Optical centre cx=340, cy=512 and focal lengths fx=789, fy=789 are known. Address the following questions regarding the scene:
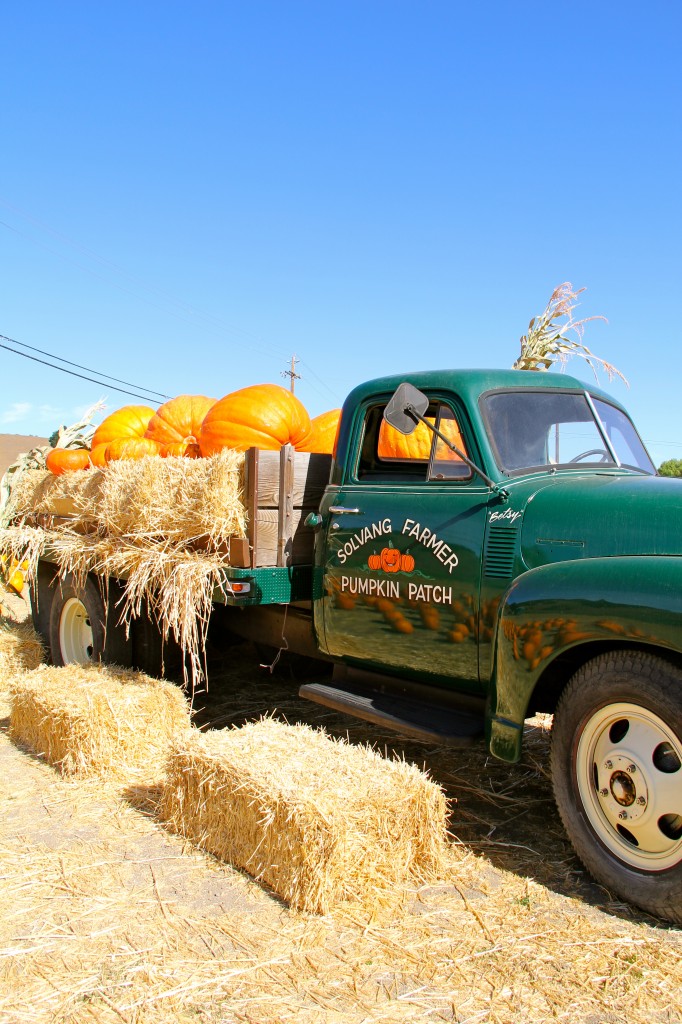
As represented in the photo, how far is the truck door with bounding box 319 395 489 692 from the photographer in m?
3.70

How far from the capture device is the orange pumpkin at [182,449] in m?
6.76

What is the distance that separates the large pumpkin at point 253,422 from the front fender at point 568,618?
303 centimetres

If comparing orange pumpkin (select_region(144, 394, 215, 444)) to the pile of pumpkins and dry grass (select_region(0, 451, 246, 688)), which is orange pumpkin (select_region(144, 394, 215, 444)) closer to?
the pile of pumpkins

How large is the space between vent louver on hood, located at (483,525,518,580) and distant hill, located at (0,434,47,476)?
74.1ft

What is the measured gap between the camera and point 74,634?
6371 mm

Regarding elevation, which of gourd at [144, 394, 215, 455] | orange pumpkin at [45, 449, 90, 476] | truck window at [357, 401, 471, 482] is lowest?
truck window at [357, 401, 471, 482]

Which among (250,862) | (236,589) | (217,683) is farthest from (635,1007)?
(217,683)

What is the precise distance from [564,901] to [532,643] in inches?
38.8

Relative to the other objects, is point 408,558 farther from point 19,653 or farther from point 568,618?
point 19,653

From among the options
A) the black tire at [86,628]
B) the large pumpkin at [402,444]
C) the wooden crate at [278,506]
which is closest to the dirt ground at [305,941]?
the wooden crate at [278,506]

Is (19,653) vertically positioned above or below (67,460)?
below

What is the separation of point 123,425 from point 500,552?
5727 millimetres

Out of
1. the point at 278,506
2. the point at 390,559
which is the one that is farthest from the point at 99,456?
the point at 390,559

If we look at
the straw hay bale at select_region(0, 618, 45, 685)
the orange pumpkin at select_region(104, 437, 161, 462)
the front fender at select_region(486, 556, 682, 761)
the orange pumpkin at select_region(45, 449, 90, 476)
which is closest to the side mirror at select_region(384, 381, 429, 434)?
the front fender at select_region(486, 556, 682, 761)
